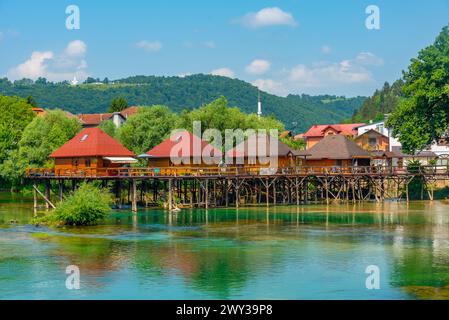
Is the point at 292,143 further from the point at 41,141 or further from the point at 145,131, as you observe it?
the point at 41,141

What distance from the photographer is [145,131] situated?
72.4 metres

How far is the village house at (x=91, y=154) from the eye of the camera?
57500 mm

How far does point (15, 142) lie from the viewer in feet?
255

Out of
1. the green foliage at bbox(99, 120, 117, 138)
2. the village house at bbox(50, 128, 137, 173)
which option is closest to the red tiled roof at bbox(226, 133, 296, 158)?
the village house at bbox(50, 128, 137, 173)

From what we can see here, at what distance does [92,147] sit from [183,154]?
275 inches

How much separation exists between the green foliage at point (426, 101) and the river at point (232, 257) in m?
14.9

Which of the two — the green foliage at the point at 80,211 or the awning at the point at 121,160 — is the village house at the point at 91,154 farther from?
the green foliage at the point at 80,211

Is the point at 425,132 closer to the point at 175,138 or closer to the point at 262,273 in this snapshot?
the point at 175,138

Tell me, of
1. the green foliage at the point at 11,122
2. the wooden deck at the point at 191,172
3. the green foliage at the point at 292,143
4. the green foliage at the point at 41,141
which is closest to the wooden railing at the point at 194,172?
the wooden deck at the point at 191,172

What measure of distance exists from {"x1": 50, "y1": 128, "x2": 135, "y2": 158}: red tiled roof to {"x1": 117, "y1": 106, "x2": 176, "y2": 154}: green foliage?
39.4 feet

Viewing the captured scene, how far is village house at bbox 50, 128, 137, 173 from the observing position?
57.5 meters
